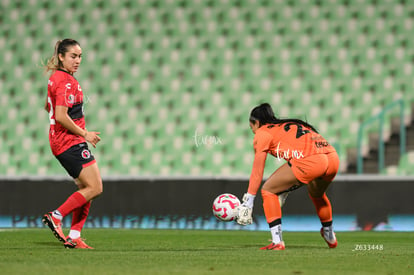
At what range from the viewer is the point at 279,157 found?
6031 millimetres

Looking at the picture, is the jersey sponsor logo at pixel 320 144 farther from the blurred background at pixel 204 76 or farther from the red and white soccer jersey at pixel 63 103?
the blurred background at pixel 204 76

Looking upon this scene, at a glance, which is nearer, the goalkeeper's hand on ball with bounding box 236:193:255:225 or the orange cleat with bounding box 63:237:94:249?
the goalkeeper's hand on ball with bounding box 236:193:255:225

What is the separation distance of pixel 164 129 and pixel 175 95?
0.75 metres

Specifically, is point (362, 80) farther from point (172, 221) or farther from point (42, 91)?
point (42, 91)

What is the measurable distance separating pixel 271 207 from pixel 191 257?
95 cm

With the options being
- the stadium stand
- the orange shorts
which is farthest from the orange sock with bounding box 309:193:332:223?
the stadium stand

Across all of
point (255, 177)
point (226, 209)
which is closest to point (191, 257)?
point (226, 209)

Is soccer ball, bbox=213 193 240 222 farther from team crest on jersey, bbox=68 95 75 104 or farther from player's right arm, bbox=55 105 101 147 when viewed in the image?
team crest on jersey, bbox=68 95 75 104

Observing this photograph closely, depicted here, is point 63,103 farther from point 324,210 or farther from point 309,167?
point 324,210

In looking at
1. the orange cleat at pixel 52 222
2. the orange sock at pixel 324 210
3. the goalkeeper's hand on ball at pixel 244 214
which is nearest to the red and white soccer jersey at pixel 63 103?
the orange cleat at pixel 52 222

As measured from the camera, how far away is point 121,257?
5254mm

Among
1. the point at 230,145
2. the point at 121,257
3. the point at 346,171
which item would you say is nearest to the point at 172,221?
the point at 230,145

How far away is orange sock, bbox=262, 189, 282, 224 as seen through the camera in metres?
5.94

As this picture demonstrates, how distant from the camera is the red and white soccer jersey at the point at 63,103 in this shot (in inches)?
227
